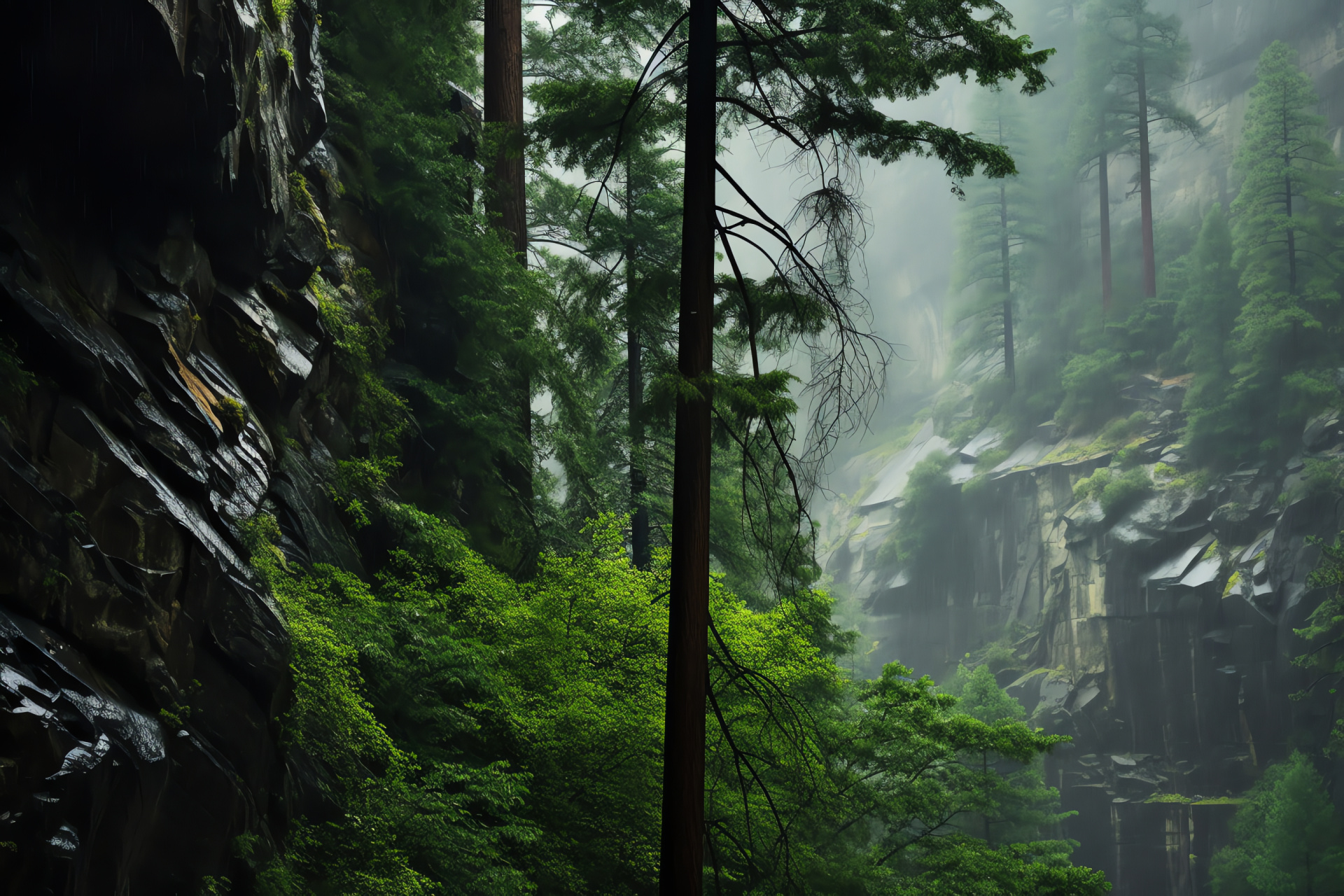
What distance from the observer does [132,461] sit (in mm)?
5430

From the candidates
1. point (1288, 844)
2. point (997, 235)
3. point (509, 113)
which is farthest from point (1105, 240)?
point (509, 113)

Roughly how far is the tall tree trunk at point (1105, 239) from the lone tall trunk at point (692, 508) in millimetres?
46337

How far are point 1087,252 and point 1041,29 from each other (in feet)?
67.6

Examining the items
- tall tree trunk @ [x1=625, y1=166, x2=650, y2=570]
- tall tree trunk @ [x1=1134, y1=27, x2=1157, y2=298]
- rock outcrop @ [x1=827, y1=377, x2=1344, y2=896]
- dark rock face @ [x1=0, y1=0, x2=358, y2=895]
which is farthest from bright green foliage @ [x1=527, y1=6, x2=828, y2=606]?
tall tree trunk @ [x1=1134, y1=27, x2=1157, y2=298]

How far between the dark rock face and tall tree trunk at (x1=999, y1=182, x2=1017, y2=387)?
48.6 meters

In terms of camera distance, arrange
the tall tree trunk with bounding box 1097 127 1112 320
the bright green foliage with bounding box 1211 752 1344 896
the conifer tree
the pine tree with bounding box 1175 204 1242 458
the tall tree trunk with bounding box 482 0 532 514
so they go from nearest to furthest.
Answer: the conifer tree
the tall tree trunk with bounding box 482 0 532 514
the bright green foliage with bounding box 1211 752 1344 896
the pine tree with bounding box 1175 204 1242 458
the tall tree trunk with bounding box 1097 127 1112 320

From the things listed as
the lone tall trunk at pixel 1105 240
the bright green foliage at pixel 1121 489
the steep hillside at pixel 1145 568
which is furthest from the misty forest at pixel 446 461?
the lone tall trunk at pixel 1105 240

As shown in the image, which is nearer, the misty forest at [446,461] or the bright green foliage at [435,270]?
the misty forest at [446,461]

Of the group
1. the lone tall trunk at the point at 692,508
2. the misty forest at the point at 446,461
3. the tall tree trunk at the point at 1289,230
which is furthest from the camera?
the tall tree trunk at the point at 1289,230

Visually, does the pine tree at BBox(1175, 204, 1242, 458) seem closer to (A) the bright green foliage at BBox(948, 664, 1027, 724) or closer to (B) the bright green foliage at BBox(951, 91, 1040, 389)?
(B) the bright green foliage at BBox(951, 91, 1040, 389)

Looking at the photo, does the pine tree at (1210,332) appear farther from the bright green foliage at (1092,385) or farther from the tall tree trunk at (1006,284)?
the tall tree trunk at (1006,284)

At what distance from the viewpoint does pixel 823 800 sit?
1130 centimetres

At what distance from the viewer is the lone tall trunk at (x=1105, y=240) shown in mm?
47438

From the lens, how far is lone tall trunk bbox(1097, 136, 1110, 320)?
1868 inches
